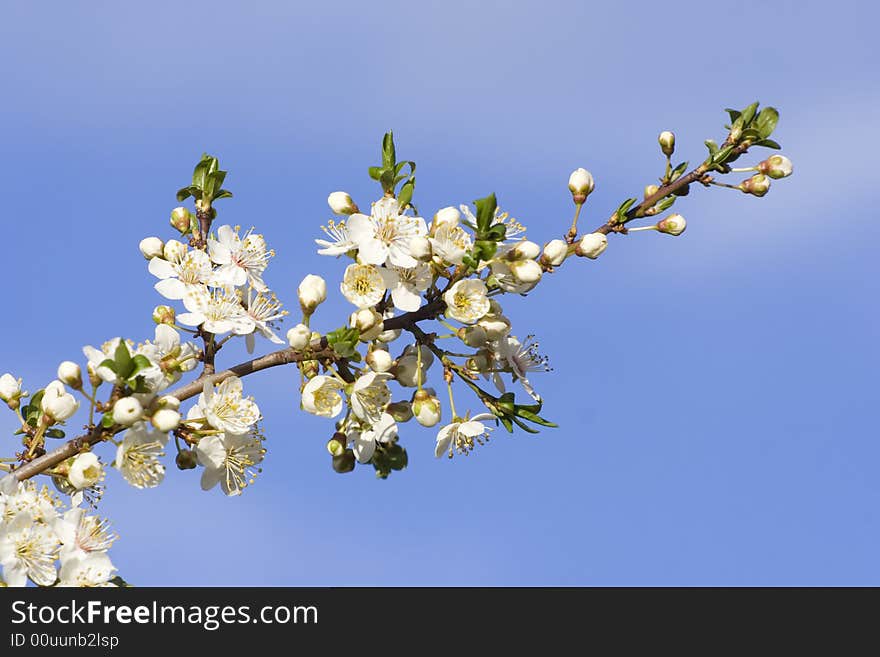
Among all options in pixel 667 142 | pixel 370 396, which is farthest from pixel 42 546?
pixel 667 142

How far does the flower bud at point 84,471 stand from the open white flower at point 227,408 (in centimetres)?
45

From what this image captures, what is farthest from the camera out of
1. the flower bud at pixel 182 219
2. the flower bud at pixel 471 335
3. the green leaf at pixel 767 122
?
the flower bud at pixel 182 219

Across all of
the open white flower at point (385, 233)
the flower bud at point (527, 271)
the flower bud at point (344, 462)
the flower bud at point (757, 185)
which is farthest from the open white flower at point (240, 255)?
the flower bud at point (757, 185)

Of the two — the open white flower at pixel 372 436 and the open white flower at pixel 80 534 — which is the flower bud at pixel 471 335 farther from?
the open white flower at pixel 80 534

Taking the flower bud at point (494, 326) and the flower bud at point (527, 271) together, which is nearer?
the flower bud at point (527, 271)

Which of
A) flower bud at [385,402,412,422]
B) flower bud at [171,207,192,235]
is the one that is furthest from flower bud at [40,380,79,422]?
flower bud at [385,402,412,422]

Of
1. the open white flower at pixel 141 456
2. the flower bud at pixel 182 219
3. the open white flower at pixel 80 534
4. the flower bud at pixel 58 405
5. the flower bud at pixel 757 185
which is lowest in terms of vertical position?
the open white flower at pixel 80 534

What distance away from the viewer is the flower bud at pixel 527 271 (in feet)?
14.4

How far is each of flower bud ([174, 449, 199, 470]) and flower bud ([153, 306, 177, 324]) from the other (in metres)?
0.70

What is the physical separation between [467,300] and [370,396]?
24.6 inches

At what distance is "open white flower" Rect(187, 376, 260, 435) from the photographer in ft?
14.5

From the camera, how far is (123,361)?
4.10 m
